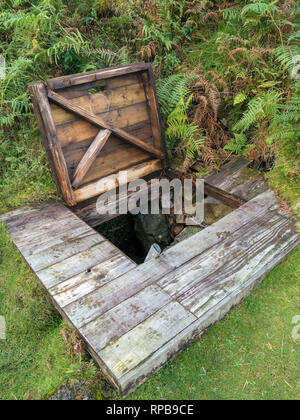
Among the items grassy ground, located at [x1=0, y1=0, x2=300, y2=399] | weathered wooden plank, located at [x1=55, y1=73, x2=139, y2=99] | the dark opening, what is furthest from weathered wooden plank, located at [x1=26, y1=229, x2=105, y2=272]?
the dark opening

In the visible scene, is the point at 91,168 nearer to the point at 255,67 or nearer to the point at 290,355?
the point at 255,67

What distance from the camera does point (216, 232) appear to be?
3471 mm

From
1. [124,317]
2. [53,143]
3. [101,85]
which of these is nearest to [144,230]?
[53,143]

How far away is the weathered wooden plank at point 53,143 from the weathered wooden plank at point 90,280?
154cm

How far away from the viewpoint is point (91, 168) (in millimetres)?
4574

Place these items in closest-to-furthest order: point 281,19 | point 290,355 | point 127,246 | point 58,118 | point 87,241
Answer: point 290,355 → point 87,241 → point 58,118 → point 281,19 → point 127,246

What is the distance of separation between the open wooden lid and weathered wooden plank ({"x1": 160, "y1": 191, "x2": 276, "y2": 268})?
189 cm

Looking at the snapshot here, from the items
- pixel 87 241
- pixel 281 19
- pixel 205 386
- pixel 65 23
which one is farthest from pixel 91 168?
pixel 281 19

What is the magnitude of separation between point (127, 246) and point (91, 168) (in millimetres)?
2403

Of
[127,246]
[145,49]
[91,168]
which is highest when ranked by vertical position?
[145,49]

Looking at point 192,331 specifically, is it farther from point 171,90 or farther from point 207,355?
point 171,90

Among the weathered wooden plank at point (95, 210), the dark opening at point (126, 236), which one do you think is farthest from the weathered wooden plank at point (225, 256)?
the dark opening at point (126, 236)

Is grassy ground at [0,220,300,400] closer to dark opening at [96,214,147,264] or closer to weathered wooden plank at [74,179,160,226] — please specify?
weathered wooden plank at [74,179,160,226]

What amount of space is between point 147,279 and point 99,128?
102 inches
